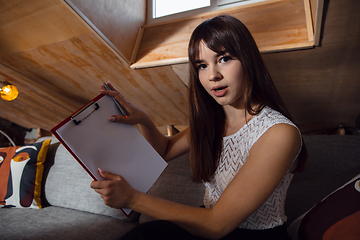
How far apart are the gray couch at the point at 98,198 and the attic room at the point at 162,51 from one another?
42cm

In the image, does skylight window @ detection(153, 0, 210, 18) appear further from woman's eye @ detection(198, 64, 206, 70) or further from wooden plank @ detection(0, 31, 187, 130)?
woman's eye @ detection(198, 64, 206, 70)

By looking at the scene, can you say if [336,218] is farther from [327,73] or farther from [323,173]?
[327,73]

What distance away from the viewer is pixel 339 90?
1.36m

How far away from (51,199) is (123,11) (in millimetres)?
1221

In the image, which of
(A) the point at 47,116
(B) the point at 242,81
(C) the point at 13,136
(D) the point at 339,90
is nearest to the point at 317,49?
(D) the point at 339,90

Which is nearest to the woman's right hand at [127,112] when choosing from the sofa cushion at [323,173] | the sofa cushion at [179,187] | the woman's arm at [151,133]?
the woman's arm at [151,133]

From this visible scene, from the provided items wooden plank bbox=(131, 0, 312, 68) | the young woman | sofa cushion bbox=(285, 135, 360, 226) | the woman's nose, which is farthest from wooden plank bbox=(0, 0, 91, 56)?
sofa cushion bbox=(285, 135, 360, 226)

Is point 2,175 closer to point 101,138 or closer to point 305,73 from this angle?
point 101,138

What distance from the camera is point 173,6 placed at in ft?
5.27

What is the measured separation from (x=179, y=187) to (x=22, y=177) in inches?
35.4

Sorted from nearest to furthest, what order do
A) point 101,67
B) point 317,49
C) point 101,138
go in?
point 101,138 < point 317,49 < point 101,67

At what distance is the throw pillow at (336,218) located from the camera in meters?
0.61

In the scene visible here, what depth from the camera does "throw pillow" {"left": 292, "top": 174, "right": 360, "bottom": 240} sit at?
615 millimetres

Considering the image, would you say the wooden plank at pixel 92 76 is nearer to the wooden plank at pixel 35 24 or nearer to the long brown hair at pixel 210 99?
the wooden plank at pixel 35 24
